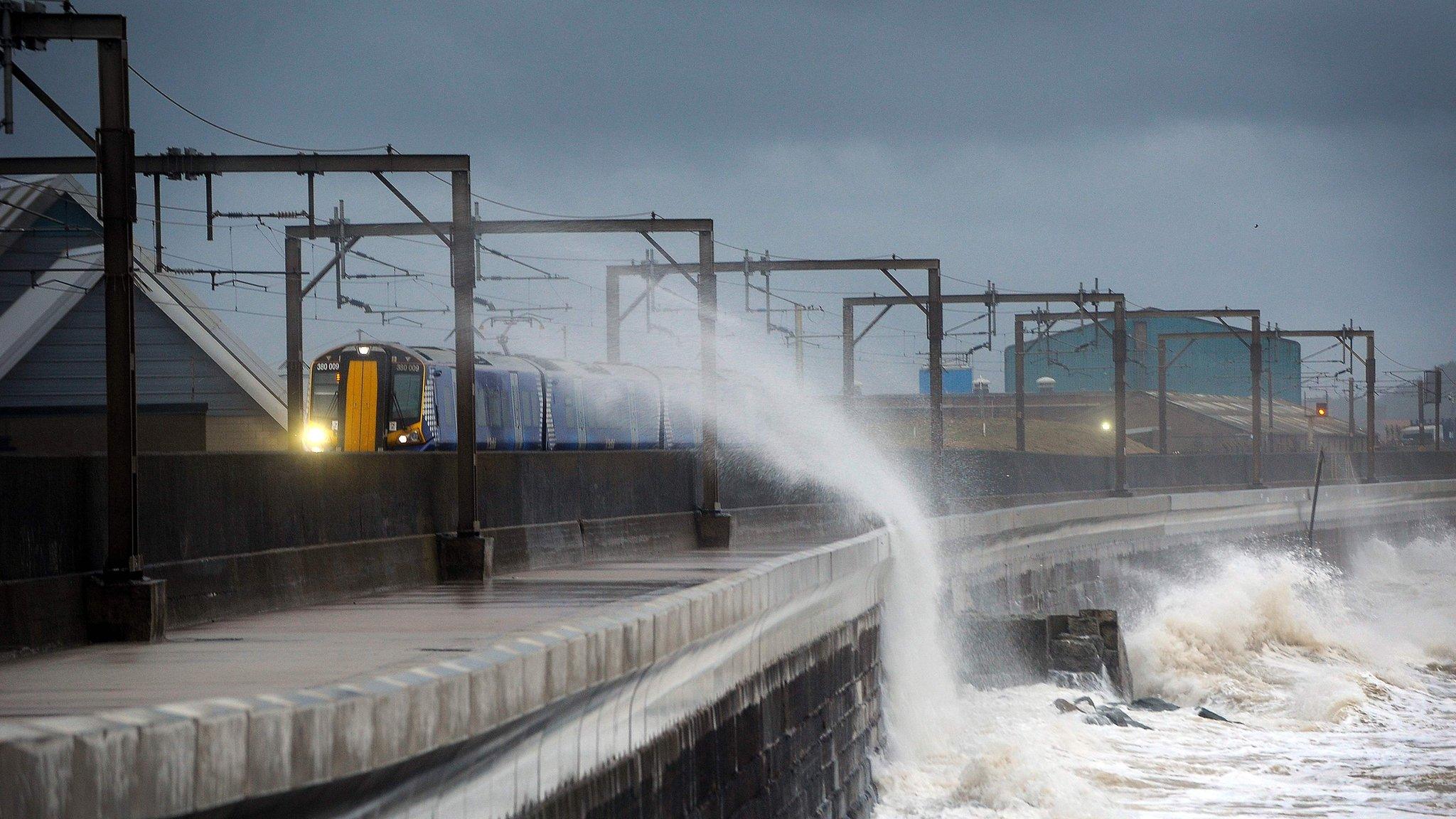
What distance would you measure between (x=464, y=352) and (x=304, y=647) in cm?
677

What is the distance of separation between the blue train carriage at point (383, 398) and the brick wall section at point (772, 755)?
1409 cm

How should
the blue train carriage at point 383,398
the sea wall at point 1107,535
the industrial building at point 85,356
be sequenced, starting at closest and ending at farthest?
the sea wall at point 1107,535 < the blue train carriage at point 383,398 < the industrial building at point 85,356

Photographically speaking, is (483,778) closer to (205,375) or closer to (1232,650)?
(1232,650)

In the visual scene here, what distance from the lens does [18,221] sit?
35625 mm

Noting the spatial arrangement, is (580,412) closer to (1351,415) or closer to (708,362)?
(708,362)

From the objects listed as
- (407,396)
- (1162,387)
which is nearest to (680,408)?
(407,396)

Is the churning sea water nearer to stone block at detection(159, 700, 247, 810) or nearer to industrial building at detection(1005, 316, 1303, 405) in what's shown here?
stone block at detection(159, 700, 247, 810)

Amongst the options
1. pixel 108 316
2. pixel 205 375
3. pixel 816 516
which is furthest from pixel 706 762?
pixel 205 375

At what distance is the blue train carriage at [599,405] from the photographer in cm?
3198

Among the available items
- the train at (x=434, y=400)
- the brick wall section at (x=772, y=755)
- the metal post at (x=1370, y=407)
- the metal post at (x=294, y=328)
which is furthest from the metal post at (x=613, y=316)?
the metal post at (x=1370, y=407)

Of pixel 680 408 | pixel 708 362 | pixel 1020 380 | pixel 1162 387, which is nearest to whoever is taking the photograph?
pixel 708 362

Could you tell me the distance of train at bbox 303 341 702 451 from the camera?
92.1 feet

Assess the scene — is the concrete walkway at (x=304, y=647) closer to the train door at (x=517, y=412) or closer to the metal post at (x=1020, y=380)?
the train door at (x=517, y=412)

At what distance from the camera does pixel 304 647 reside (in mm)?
7977
